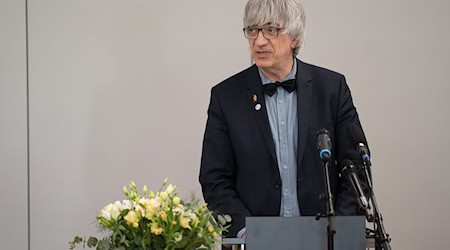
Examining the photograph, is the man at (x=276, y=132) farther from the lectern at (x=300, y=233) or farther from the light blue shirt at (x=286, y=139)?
the lectern at (x=300, y=233)

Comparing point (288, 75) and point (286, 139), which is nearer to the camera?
point (286, 139)

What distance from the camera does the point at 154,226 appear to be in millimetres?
2289

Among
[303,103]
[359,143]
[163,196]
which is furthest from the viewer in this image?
[303,103]

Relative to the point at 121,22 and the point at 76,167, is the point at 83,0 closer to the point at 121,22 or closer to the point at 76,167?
the point at 121,22

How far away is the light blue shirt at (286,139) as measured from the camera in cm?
328

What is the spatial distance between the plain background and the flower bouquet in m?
2.24

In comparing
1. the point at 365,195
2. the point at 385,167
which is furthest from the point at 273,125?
the point at 385,167

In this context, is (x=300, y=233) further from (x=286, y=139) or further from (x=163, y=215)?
(x=286, y=139)

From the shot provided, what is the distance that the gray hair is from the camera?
321cm

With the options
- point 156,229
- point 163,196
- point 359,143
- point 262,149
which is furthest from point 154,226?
point 262,149

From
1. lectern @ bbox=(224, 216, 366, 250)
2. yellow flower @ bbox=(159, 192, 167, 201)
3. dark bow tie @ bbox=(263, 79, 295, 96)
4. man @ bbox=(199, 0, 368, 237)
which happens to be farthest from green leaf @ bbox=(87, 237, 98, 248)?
dark bow tie @ bbox=(263, 79, 295, 96)

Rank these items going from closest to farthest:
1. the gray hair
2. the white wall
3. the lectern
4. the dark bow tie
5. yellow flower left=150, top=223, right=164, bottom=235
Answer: yellow flower left=150, top=223, right=164, bottom=235
the lectern
the gray hair
the dark bow tie
the white wall

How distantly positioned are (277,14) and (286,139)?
0.53 metres

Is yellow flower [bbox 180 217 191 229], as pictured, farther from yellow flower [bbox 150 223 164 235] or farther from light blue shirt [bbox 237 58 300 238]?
light blue shirt [bbox 237 58 300 238]
